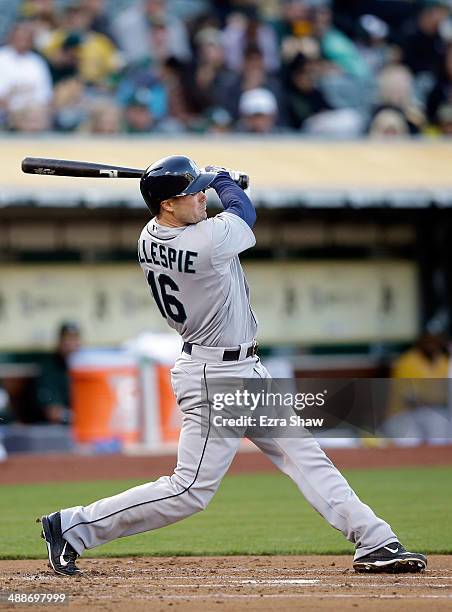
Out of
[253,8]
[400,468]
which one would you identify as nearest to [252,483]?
[400,468]

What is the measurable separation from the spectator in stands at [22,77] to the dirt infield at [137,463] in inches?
140

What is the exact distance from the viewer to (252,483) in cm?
994

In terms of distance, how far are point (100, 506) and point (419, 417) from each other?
6.54 meters

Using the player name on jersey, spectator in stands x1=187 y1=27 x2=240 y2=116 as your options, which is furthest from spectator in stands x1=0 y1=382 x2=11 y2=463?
the player name on jersey

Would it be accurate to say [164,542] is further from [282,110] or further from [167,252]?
[282,110]

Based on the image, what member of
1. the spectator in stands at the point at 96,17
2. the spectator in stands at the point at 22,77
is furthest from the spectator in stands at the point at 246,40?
the spectator in stands at the point at 22,77

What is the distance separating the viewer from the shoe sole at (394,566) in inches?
204

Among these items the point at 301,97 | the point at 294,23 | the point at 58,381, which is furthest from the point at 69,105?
the point at 294,23

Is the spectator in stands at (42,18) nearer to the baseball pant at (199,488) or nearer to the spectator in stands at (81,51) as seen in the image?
the spectator in stands at (81,51)

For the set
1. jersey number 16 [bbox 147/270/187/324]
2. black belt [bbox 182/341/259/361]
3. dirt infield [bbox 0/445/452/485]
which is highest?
jersey number 16 [bbox 147/270/187/324]

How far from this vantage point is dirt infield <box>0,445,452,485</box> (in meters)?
10.4

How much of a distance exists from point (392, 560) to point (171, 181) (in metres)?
1.78

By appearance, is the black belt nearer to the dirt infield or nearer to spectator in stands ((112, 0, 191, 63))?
the dirt infield

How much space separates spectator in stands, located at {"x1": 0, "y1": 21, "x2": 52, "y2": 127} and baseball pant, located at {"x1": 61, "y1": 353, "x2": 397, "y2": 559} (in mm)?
7626
